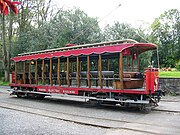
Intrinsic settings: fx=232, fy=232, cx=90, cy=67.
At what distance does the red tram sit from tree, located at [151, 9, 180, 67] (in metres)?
35.8

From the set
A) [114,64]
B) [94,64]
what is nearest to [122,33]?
[114,64]

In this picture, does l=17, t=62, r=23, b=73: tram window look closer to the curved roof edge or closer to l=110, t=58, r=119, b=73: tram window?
the curved roof edge

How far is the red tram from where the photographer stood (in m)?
9.74

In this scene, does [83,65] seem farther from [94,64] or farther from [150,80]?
[150,80]

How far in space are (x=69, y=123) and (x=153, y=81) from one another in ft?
12.6

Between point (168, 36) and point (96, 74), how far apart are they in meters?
42.9

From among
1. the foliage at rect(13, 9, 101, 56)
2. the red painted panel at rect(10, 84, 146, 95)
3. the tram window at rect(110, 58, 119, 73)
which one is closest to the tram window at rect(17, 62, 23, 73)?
the red painted panel at rect(10, 84, 146, 95)

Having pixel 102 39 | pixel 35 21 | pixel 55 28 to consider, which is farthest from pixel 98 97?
pixel 35 21

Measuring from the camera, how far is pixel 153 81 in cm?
927

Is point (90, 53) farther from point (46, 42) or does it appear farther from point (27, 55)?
point (46, 42)

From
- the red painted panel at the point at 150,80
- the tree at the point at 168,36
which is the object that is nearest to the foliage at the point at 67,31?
the red painted panel at the point at 150,80

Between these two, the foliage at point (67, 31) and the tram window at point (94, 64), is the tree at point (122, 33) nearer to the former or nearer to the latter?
the foliage at point (67, 31)

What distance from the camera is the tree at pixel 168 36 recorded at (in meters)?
46.3

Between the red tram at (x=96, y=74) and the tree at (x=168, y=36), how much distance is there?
35.8 m
